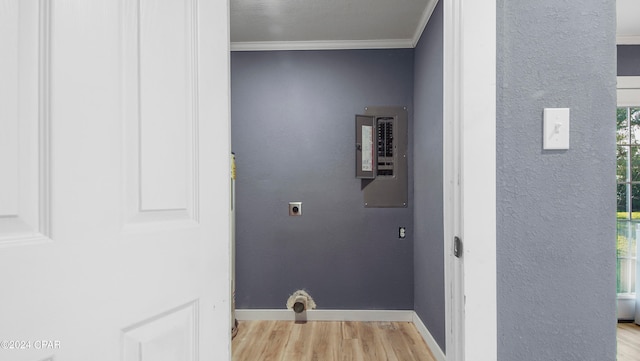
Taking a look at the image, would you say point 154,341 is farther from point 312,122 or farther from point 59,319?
point 312,122

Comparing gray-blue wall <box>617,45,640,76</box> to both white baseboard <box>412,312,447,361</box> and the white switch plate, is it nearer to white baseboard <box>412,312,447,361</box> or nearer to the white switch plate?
white baseboard <box>412,312,447,361</box>

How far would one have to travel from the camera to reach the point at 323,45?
128 inches

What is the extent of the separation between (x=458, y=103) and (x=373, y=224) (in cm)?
234

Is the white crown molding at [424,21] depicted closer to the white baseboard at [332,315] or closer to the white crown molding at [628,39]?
the white crown molding at [628,39]

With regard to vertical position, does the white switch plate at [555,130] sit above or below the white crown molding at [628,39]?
below

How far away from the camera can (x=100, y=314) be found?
64 centimetres

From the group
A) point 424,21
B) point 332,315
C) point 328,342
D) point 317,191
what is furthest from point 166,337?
point 424,21

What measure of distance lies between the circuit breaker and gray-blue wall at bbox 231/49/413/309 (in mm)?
84

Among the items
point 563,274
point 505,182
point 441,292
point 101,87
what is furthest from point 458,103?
point 441,292

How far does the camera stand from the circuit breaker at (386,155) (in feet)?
10.5

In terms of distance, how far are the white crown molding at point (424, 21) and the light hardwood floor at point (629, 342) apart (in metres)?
2.80

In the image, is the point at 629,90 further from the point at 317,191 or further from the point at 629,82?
the point at 317,191

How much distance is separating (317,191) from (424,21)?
5.42ft

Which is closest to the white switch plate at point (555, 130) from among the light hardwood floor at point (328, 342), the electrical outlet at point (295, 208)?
the light hardwood floor at point (328, 342)
